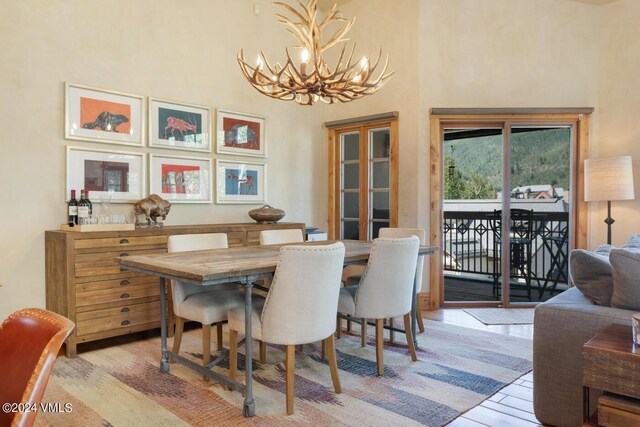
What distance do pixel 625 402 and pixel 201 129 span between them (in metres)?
4.10

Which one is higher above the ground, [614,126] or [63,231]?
[614,126]

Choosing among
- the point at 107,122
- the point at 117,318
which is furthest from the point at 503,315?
the point at 107,122

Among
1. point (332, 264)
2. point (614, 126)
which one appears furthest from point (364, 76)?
point (614, 126)

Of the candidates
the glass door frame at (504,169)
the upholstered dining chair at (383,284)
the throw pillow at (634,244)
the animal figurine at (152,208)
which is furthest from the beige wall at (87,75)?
the throw pillow at (634,244)

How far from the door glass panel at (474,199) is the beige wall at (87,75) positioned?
2.16 meters

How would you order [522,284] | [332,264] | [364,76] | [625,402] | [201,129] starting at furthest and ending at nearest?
1. [522,284]
2. [201,129]
3. [364,76]
4. [332,264]
5. [625,402]

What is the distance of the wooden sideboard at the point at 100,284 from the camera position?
3291 mm

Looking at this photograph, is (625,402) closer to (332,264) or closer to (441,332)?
(332,264)

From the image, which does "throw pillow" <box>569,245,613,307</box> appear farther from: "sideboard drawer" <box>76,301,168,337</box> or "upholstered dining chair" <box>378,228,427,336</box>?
"sideboard drawer" <box>76,301,168,337</box>

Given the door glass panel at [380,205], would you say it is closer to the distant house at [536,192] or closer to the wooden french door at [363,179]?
the wooden french door at [363,179]

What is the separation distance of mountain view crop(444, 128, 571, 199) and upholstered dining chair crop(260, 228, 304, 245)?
84.4 inches

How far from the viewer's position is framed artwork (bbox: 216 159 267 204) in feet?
15.6

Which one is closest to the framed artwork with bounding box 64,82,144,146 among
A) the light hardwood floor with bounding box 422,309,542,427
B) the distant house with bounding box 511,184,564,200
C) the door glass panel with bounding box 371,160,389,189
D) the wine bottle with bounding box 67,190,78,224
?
the wine bottle with bounding box 67,190,78,224

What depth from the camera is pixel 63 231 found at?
341 centimetres
